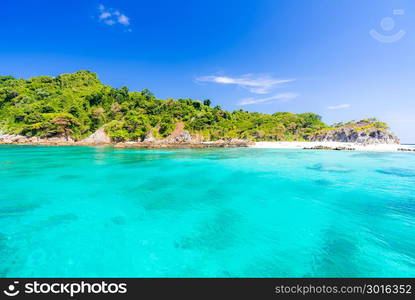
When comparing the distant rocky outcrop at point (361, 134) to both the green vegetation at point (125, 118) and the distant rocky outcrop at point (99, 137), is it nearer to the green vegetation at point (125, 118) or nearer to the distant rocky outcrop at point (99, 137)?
the green vegetation at point (125, 118)

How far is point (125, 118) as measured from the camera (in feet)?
238

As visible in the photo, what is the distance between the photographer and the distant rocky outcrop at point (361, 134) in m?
60.0

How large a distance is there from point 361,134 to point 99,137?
316 feet

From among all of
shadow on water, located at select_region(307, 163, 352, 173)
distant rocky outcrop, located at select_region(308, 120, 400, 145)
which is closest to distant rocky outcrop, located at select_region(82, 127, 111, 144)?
shadow on water, located at select_region(307, 163, 352, 173)

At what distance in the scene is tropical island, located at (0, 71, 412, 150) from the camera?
216 ft

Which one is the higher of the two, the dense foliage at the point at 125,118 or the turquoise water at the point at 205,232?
the dense foliage at the point at 125,118

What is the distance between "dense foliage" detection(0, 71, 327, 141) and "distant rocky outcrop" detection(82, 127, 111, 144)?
2.31 meters

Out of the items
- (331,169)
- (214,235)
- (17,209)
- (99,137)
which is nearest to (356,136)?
(331,169)

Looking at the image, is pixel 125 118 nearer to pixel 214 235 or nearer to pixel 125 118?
pixel 125 118

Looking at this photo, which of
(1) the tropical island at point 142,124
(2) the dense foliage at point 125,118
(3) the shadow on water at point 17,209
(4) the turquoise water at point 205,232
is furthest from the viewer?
(2) the dense foliage at point 125,118

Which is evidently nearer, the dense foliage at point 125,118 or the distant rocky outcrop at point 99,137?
the dense foliage at point 125,118

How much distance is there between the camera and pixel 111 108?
7981 cm

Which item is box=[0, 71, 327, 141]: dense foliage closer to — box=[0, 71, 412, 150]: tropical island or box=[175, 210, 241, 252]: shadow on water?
box=[0, 71, 412, 150]: tropical island

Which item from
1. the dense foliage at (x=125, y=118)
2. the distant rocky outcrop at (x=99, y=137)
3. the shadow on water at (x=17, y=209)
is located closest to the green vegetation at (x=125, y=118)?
Result: the dense foliage at (x=125, y=118)
